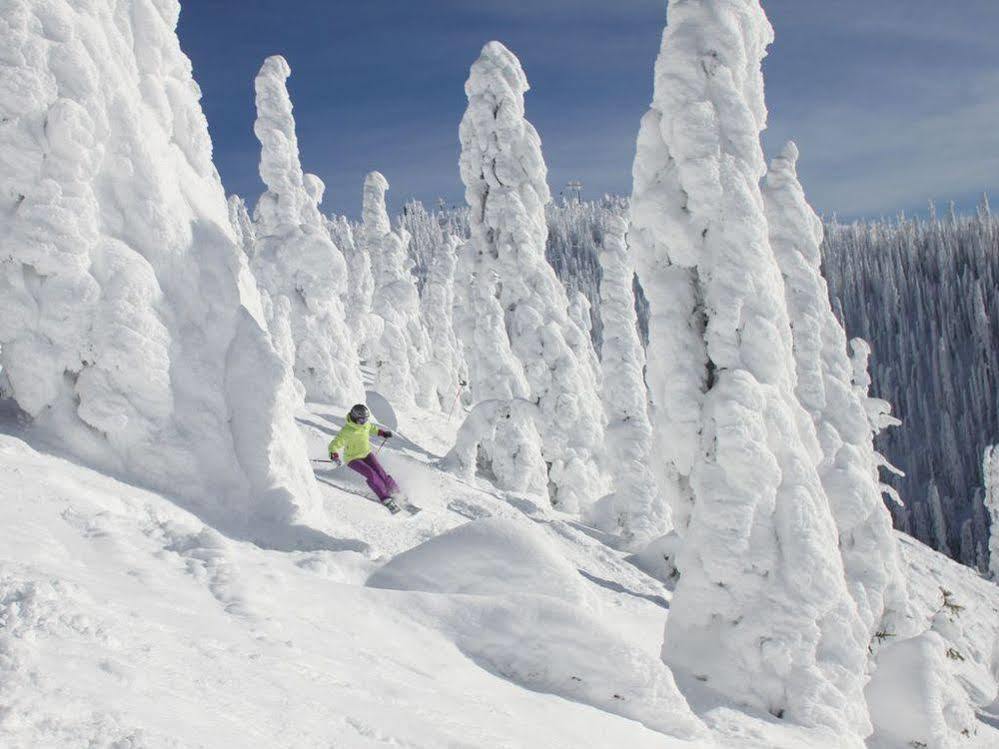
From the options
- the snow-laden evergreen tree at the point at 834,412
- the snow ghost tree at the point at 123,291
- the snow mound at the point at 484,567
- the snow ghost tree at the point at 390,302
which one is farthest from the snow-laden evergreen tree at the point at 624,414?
the snow ghost tree at the point at 390,302

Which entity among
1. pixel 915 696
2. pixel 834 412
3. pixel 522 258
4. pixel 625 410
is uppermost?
pixel 522 258

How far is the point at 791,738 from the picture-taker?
705 centimetres

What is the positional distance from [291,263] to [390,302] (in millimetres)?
12745

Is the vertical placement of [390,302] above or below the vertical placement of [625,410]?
above

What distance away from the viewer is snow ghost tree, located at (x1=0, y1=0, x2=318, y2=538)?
6402 millimetres

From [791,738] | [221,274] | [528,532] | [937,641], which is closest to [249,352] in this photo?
[221,274]

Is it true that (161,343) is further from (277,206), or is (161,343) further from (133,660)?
(277,206)

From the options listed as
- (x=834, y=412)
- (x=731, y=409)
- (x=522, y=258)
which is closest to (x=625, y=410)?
(x=522, y=258)

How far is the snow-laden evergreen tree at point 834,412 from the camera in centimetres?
1105

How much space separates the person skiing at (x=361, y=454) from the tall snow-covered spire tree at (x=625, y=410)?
6858 millimetres

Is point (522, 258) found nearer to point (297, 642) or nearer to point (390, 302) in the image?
point (390, 302)

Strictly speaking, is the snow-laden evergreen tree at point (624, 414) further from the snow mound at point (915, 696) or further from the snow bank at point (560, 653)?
the snow bank at point (560, 653)

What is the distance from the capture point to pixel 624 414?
1997cm

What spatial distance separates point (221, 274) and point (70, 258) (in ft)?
5.05
